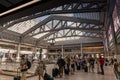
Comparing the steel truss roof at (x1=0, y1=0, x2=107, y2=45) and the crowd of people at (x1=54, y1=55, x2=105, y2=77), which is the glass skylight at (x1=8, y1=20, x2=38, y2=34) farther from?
the crowd of people at (x1=54, y1=55, x2=105, y2=77)

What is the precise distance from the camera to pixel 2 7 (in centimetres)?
329

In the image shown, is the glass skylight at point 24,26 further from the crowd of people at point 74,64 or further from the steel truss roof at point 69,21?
the crowd of people at point 74,64

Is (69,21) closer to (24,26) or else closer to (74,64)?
(24,26)

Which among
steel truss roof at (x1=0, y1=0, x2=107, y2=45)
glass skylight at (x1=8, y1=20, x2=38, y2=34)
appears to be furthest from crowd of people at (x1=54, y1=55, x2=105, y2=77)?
glass skylight at (x1=8, y1=20, x2=38, y2=34)

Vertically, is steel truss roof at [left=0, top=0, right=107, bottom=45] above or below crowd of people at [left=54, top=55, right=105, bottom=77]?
above

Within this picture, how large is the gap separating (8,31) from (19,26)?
2737mm

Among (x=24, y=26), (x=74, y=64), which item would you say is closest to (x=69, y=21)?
(x=24, y=26)

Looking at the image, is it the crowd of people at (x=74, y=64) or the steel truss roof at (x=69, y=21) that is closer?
the crowd of people at (x=74, y=64)

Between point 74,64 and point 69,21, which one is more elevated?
point 69,21

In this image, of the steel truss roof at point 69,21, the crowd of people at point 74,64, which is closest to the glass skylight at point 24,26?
the steel truss roof at point 69,21

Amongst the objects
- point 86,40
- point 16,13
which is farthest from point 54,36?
point 16,13

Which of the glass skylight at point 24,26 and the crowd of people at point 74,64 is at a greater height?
the glass skylight at point 24,26

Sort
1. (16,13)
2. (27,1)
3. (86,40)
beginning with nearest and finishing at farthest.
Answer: (27,1) < (16,13) < (86,40)

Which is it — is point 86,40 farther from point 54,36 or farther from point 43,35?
point 43,35
